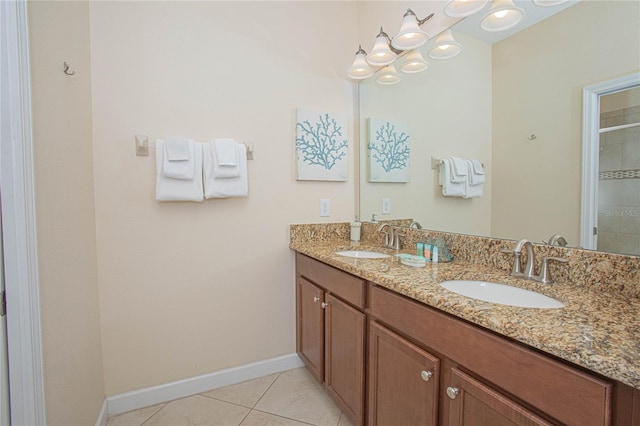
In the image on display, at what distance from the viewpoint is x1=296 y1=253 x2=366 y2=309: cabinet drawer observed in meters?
1.33

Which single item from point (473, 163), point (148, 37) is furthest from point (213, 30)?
point (473, 163)

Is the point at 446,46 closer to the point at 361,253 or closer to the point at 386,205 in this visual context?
the point at 386,205

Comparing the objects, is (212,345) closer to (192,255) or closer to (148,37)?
(192,255)

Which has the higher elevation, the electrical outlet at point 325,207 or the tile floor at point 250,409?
the electrical outlet at point 325,207

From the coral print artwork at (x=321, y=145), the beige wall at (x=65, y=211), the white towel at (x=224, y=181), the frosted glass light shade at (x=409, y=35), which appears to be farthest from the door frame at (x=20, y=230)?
the frosted glass light shade at (x=409, y=35)

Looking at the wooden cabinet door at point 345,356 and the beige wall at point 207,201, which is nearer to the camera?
the wooden cabinet door at point 345,356

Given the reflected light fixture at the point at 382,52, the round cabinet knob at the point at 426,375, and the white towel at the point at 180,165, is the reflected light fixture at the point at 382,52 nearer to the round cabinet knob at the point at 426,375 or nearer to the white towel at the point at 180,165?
the white towel at the point at 180,165

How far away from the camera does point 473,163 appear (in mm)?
1458

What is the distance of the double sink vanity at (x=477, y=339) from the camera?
60cm

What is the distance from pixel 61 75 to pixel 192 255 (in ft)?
3.40

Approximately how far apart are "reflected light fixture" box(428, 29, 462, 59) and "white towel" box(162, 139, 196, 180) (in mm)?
1428

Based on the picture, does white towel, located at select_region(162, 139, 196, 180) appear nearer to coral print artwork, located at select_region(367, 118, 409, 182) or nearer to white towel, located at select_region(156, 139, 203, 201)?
white towel, located at select_region(156, 139, 203, 201)

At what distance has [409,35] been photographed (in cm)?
156

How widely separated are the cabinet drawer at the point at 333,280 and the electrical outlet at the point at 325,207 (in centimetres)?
36
